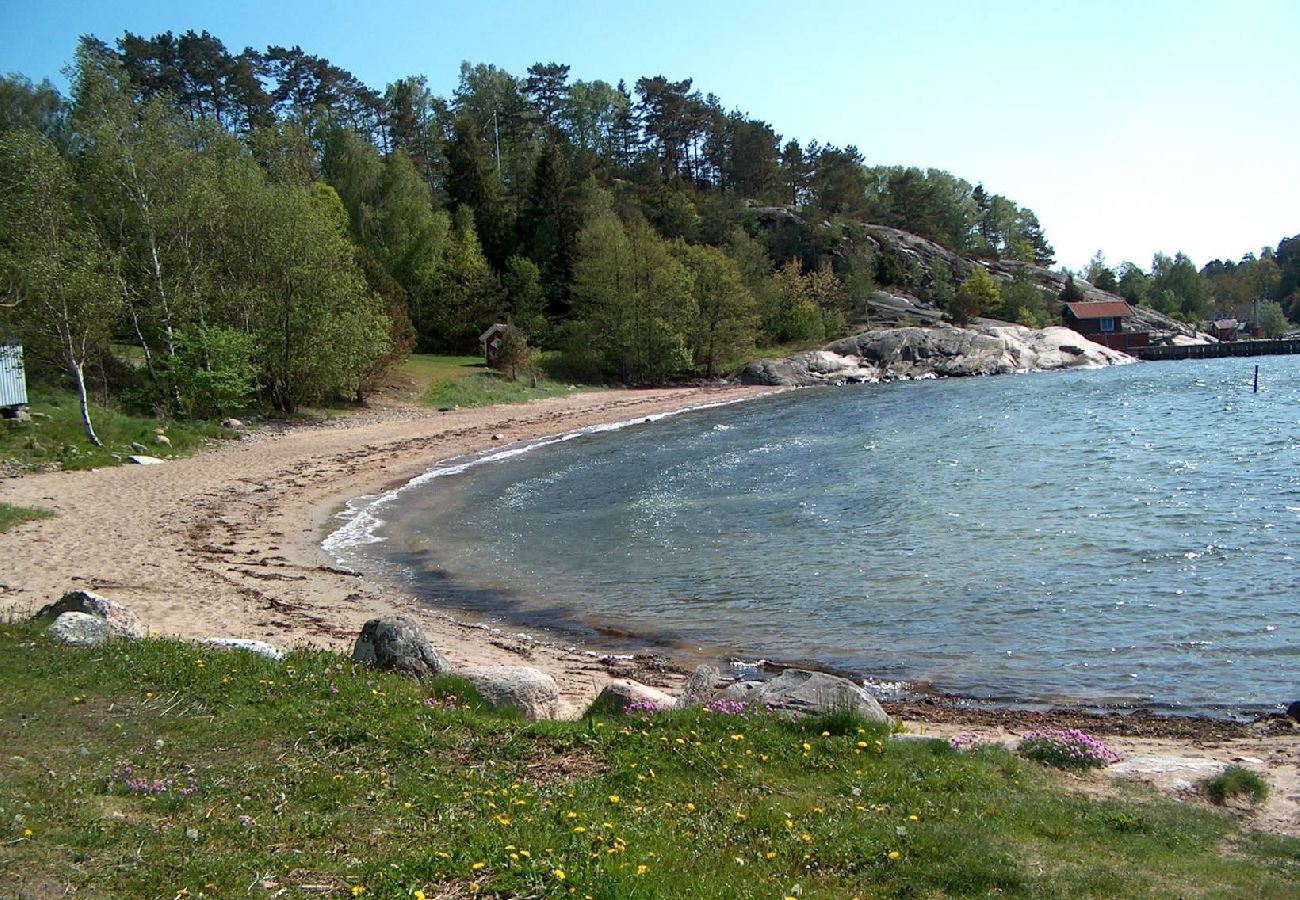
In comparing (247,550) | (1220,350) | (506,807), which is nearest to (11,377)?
(247,550)

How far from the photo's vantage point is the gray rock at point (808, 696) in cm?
921

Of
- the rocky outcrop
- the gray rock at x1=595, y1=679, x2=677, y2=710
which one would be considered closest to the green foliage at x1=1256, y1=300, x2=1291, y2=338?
the rocky outcrop

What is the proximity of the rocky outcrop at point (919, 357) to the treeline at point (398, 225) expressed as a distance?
165 inches

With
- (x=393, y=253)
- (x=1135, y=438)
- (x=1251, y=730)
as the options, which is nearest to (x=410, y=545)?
(x=1251, y=730)

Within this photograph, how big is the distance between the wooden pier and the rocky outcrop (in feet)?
58.0

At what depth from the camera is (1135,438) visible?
38625 mm

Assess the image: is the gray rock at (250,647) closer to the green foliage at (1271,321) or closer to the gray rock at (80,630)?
the gray rock at (80,630)

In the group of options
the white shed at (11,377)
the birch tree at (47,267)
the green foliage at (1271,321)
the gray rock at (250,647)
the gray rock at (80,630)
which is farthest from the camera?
the green foliage at (1271,321)

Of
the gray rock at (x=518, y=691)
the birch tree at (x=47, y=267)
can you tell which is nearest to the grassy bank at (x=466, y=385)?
the birch tree at (x=47, y=267)

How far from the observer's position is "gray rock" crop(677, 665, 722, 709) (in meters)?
9.61

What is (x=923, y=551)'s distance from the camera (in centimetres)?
2052

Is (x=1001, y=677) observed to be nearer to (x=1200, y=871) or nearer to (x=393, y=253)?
(x=1200, y=871)

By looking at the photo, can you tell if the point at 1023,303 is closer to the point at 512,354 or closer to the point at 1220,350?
the point at 1220,350

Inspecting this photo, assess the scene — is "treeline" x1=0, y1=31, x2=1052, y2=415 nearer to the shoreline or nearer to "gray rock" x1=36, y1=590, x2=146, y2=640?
the shoreline
